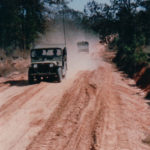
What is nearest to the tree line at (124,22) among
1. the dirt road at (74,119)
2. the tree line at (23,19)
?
the tree line at (23,19)

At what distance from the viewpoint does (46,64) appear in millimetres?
15125

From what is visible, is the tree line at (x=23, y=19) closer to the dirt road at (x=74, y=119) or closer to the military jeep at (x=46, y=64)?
the military jeep at (x=46, y=64)

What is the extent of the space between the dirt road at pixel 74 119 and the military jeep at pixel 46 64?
2.24 m

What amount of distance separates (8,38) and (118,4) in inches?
552

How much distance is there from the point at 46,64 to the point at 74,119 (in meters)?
7.38

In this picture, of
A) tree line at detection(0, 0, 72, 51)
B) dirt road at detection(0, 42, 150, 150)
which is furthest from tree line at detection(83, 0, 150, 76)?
dirt road at detection(0, 42, 150, 150)

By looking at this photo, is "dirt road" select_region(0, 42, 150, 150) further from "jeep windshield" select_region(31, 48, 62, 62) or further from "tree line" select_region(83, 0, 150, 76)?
"tree line" select_region(83, 0, 150, 76)

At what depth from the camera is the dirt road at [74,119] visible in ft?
21.0

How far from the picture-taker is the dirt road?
6.41 m

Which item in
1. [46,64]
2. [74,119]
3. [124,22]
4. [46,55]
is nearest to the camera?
[74,119]

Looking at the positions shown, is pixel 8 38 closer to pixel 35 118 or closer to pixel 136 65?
pixel 136 65

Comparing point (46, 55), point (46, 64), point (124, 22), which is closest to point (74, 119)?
point (46, 64)

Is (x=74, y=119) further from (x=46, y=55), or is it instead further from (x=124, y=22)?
(x=124, y=22)

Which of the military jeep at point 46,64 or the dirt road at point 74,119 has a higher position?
the military jeep at point 46,64
